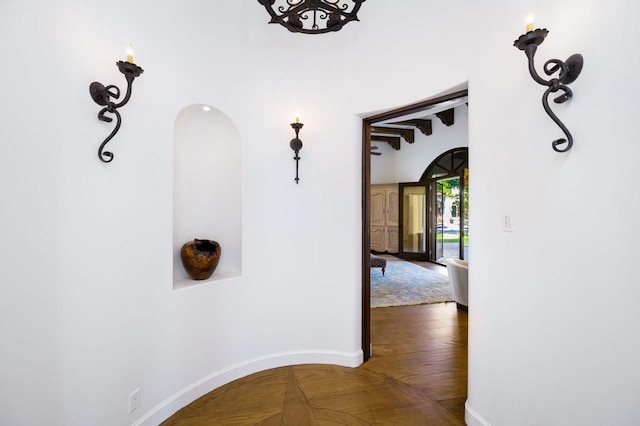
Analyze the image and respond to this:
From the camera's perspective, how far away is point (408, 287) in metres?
5.43

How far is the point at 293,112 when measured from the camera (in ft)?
8.88

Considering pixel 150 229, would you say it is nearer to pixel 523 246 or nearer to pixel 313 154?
pixel 313 154

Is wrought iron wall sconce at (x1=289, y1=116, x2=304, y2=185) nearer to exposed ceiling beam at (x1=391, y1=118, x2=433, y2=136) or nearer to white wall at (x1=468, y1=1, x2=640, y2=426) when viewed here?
white wall at (x1=468, y1=1, x2=640, y2=426)

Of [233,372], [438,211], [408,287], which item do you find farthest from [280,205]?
[438,211]

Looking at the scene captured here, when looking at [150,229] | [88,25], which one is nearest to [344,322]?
[150,229]

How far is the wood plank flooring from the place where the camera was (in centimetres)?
204

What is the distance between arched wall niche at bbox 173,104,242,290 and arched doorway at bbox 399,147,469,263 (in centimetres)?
532

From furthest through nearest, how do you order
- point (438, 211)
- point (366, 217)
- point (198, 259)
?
point (438, 211) < point (366, 217) < point (198, 259)

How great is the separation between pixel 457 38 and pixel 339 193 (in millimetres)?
1362

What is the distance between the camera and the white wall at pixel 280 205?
1234mm

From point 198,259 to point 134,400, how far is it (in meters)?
0.89

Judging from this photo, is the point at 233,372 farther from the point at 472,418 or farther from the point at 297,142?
the point at 297,142

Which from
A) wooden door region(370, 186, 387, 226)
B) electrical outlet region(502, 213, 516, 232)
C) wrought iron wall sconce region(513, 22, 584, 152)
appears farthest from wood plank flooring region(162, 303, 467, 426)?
wooden door region(370, 186, 387, 226)

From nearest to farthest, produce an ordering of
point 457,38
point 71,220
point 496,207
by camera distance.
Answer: point 71,220
point 496,207
point 457,38
